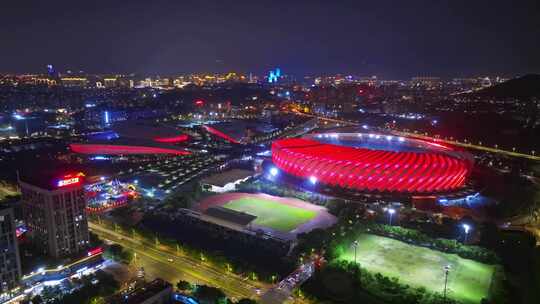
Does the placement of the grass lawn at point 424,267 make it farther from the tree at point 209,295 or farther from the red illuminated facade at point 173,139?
the red illuminated facade at point 173,139

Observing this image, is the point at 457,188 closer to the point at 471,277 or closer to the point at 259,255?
the point at 471,277

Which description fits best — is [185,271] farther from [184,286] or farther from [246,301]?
[246,301]

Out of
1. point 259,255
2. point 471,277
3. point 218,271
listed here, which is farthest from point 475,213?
point 218,271

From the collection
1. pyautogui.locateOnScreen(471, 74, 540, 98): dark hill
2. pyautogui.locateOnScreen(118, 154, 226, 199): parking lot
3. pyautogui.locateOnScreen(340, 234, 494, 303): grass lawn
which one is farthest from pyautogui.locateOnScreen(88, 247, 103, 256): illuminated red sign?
pyautogui.locateOnScreen(471, 74, 540, 98): dark hill

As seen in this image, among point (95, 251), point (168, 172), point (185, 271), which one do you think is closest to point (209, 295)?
point (185, 271)

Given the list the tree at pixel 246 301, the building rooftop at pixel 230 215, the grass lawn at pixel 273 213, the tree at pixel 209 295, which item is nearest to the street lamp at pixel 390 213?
the grass lawn at pixel 273 213

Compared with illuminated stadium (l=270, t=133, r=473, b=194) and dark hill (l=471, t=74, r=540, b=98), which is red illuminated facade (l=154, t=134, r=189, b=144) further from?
dark hill (l=471, t=74, r=540, b=98)
